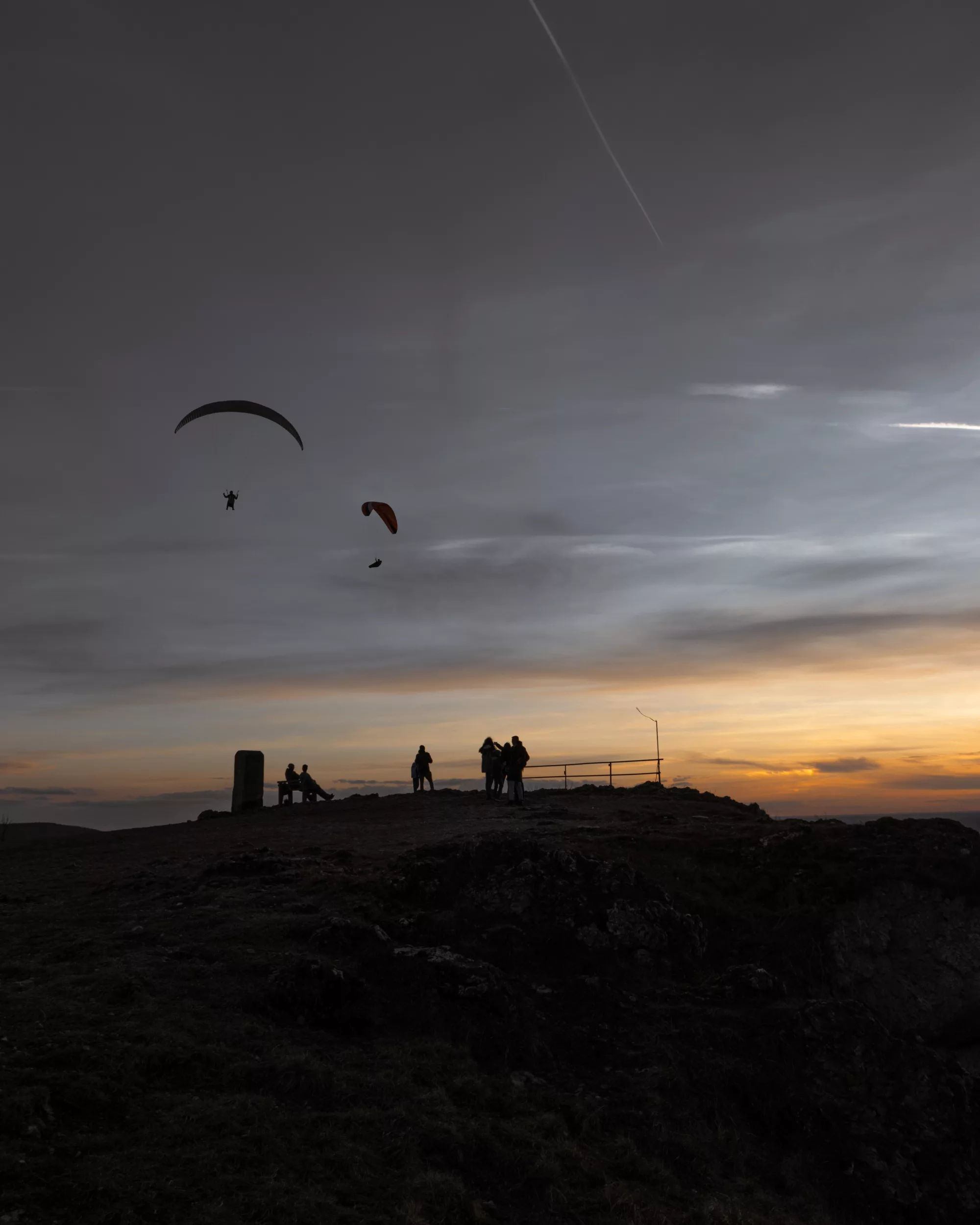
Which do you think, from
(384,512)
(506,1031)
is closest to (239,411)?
(384,512)

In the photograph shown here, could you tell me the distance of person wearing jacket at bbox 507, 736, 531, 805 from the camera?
113 ft

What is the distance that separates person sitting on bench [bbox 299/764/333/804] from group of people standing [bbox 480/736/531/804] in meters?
8.50

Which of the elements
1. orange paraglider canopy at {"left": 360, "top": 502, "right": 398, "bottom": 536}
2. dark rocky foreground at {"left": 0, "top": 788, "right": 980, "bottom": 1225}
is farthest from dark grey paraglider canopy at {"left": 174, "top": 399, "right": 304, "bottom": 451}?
dark rocky foreground at {"left": 0, "top": 788, "right": 980, "bottom": 1225}

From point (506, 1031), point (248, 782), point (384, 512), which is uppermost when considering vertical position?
point (384, 512)

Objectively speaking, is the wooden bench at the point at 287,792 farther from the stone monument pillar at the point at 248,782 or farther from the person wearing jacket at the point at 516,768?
the person wearing jacket at the point at 516,768

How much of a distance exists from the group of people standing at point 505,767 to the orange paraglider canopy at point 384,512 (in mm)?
10700

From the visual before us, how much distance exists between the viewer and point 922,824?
24109 millimetres

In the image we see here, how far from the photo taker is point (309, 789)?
4103 cm

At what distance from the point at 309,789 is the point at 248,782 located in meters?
3.19

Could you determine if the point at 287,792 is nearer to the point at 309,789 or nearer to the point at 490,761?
the point at 309,789

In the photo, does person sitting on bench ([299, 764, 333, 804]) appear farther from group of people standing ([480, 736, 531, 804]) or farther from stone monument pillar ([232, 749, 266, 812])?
group of people standing ([480, 736, 531, 804])

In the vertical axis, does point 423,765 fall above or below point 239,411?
below

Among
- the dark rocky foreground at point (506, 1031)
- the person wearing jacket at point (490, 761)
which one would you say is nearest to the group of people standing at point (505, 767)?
the person wearing jacket at point (490, 761)

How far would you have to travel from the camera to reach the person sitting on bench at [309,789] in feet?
134
